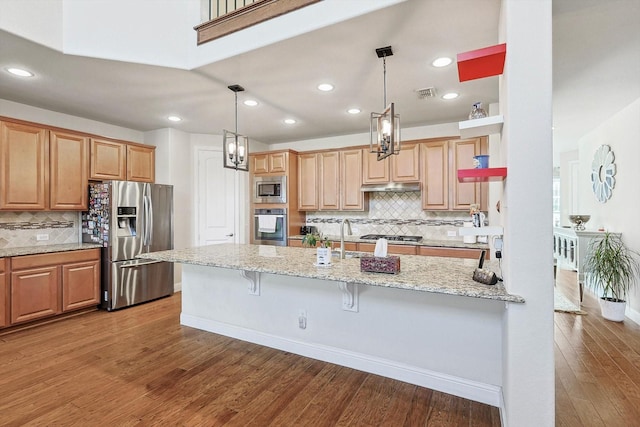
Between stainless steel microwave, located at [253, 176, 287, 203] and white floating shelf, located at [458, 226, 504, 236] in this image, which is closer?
white floating shelf, located at [458, 226, 504, 236]

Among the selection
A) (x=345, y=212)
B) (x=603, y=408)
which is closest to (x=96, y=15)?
(x=345, y=212)

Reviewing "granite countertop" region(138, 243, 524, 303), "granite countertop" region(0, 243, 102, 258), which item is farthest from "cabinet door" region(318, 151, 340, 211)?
"granite countertop" region(0, 243, 102, 258)

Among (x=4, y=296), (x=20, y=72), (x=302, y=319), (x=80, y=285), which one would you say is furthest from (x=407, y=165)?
(x=4, y=296)

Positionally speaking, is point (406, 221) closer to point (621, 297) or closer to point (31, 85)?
point (621, 297)

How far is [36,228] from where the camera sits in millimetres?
3986

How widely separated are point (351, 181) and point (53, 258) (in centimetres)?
392

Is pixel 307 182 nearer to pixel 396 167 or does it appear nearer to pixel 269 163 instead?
pixel 269 163

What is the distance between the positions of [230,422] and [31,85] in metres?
3.77

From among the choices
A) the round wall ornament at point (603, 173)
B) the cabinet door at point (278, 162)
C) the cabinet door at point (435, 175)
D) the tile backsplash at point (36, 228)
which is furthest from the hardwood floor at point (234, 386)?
the cabinet door at point (278, 162)

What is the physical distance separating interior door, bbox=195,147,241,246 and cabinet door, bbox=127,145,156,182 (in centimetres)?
68

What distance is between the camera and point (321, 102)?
12.1 ft

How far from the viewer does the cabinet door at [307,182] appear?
17.1 ft

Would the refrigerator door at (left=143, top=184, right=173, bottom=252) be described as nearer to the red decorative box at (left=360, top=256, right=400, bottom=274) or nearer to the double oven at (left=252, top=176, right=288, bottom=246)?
the double oven at (left=252, top=176, right=288, bottom=246)

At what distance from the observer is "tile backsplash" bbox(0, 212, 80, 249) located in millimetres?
3740
